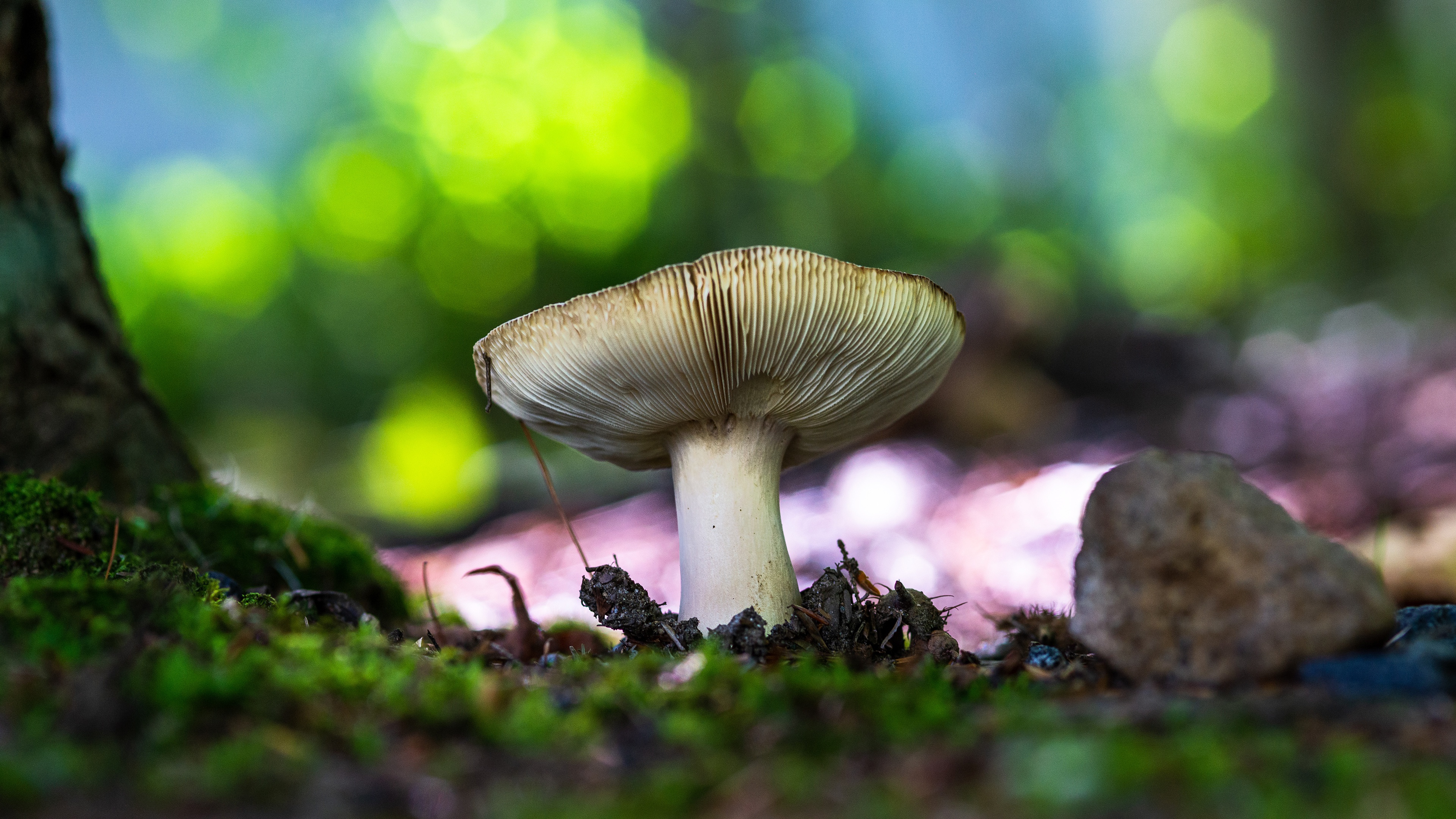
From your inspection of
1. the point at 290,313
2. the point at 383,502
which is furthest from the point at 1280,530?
the point at 290,313

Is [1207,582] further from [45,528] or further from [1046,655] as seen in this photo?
[45,528]

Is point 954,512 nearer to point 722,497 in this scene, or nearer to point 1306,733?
point 722,497

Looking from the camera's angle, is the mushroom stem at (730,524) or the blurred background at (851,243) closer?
the mushroom stem at (730,524)

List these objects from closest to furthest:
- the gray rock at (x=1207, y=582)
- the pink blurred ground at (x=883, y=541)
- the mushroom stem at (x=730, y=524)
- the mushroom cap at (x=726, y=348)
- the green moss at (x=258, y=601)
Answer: the gray rock at (x=1207, y=582), the mushroom cap at (x=726, y=348), the green moss at (x=258, y=601), the mushroom stem at (x=730, y=524), the pink blurred ground at (x=883, y=541)

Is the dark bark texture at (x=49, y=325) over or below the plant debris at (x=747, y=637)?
over

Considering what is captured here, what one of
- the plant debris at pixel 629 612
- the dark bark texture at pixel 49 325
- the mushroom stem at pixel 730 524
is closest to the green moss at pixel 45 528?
the dark bark texture at pixel 49 325

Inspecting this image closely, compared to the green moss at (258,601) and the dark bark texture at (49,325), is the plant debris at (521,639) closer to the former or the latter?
the green moss at (258,601)

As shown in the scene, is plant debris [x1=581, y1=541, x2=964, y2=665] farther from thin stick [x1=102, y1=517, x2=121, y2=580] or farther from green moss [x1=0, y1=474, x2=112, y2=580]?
green moss [x1=0, y1=474, x2=112, y2=580]

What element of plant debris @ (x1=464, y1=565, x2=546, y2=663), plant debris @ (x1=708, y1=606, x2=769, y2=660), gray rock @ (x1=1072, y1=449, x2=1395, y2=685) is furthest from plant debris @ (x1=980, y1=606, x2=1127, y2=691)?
plant debris @ (x1=464, y1=565, x2=546, y2=663)
